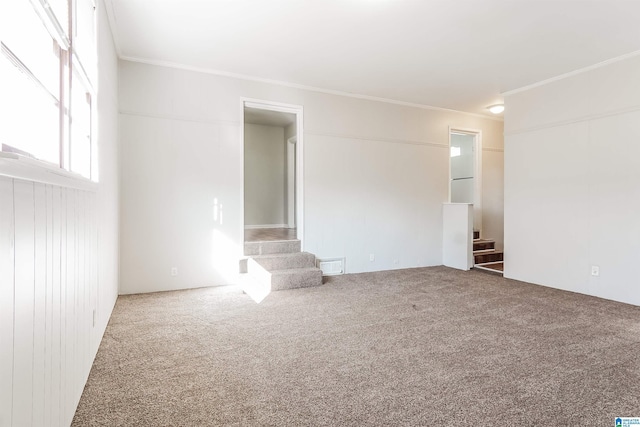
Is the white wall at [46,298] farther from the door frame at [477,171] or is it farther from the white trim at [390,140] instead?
the door frame at [477,171]

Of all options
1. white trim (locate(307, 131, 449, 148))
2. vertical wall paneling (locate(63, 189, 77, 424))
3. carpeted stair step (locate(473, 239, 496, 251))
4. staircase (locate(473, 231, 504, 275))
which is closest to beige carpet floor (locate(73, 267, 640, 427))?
vertical wall paneling (locate(63, 189, 77, 424))

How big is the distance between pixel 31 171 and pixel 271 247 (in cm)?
391

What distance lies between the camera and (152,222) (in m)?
4.22

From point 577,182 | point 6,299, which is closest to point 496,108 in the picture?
point 577,182

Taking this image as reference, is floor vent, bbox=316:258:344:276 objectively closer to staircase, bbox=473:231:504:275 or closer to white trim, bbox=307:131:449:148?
white trim, bbox=307:131:449:148

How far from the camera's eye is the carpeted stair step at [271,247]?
4793mm

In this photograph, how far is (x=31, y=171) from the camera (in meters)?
1.04

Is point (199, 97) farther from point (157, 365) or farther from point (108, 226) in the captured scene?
point (157, 365)

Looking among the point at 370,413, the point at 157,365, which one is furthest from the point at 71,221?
the point at 370,413

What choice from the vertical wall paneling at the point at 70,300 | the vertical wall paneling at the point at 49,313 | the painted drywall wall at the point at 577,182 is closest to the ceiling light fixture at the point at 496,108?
the painted drywall wall at the point at 577,182

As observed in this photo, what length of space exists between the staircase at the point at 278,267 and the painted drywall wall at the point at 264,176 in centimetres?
250

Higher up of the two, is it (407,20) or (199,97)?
(407,20)

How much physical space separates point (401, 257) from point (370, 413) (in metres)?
4.26

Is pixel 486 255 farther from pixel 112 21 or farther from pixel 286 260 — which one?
pixel 112 21
